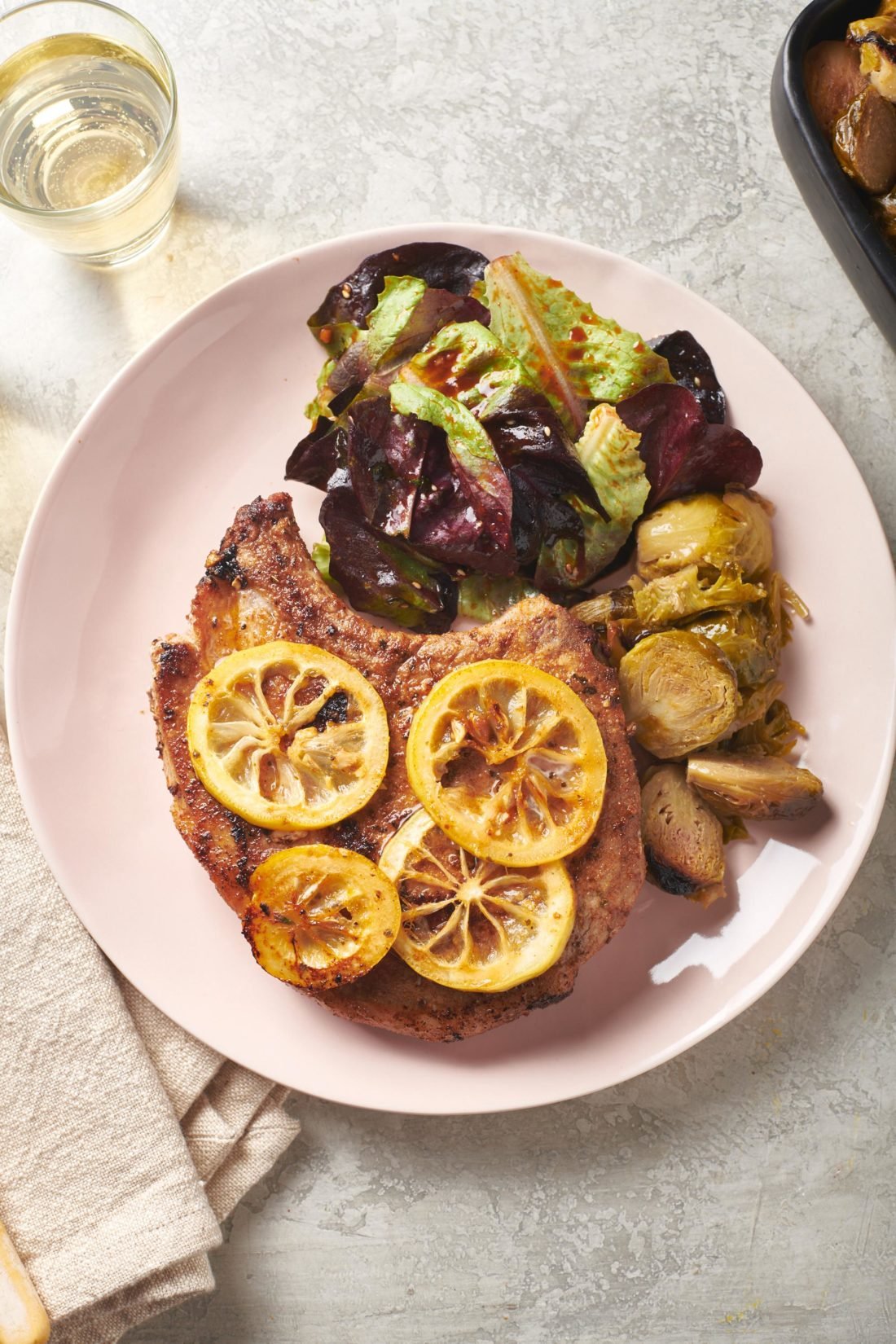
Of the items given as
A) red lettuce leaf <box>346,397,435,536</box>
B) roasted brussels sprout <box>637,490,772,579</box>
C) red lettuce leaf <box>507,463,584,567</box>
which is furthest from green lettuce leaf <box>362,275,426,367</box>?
roasted brussels sprout <box>637,490,772,579</box>

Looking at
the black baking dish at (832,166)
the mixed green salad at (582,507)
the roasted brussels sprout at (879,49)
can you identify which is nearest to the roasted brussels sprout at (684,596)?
the mixed green salad at (582,507)

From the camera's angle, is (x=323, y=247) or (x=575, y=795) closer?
(x=575, y=795)

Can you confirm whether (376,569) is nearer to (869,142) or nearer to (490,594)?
(490,594)

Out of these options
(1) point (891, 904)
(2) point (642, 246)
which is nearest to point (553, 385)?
(2) point (642, 246)

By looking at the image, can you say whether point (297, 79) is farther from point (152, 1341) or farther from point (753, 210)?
point (152, 1341)

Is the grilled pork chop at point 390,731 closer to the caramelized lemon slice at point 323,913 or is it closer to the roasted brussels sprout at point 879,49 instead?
the caramelized lemon slice at point 323,913

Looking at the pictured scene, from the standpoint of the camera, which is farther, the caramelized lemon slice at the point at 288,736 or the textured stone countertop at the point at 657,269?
the textured stone countertop at the point at 657,269
